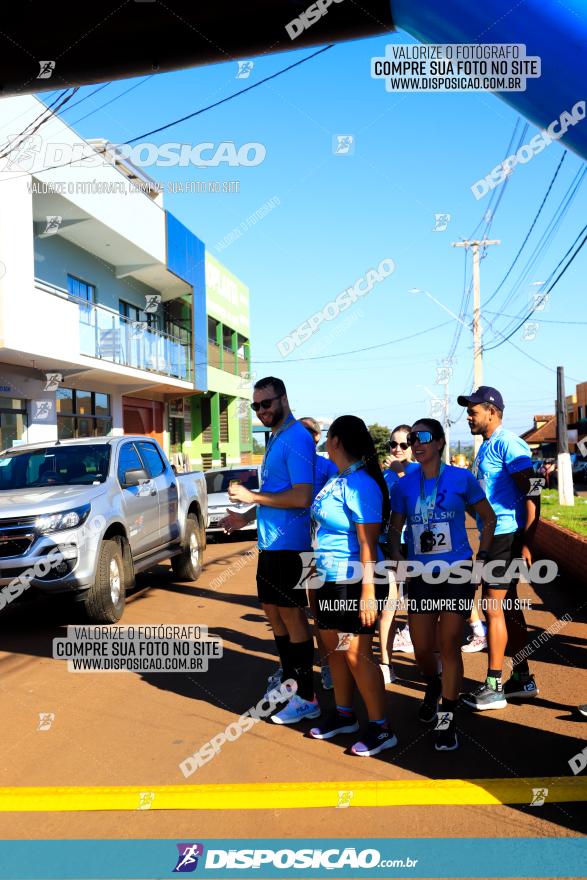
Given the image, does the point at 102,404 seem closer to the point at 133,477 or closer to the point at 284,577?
the point at 133,477

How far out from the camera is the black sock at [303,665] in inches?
192

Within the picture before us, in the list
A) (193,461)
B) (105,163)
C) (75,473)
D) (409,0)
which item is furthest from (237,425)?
(409,0)

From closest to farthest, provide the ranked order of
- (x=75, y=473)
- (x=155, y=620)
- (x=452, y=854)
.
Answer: (x=452, y=854)
(x=155, y=620)
(x=75, y=473)

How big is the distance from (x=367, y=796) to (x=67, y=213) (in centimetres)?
1648

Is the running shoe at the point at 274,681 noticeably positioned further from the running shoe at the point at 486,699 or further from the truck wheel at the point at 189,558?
the truck wheel at the point at 189,558

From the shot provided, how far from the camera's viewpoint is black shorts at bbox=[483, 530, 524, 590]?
16.2ft

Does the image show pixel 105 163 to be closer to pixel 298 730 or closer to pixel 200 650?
pixel 200 650

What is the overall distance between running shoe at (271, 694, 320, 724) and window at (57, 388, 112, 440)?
43.2 feet

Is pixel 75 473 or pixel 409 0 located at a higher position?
pixel 409 0

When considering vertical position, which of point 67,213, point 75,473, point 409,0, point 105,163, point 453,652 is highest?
point 105,163

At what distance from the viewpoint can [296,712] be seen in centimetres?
489

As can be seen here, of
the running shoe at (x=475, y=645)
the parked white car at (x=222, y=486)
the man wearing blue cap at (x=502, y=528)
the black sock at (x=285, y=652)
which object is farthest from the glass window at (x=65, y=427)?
the man wearing blue cap at (x=502, y=528)

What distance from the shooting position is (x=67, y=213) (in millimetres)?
17703

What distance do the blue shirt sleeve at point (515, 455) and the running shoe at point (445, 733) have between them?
5.26 feet
